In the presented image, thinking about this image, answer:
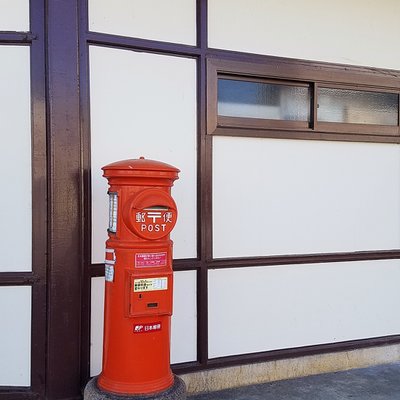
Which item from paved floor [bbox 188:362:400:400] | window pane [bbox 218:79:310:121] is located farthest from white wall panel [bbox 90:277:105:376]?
window pane [bbox 218:79:310:121]

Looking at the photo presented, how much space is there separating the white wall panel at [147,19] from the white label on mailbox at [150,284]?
1.87m

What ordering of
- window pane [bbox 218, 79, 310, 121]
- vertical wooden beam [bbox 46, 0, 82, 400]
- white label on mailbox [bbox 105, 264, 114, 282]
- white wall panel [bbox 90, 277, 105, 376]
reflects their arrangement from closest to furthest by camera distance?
white label on mailbox [bbox 105, 264, 114, 282] < vertical wooden beam [bbox 46, 0, 82, 400] < white wall panel [bbox 90, 277, 105, 376] < window pane [bbox 218, 79, 310, 121]

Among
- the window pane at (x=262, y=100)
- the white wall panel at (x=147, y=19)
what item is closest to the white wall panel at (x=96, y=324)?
the window pane at (x=262, y=100)

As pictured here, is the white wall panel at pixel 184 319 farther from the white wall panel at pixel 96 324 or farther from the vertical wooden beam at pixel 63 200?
the vertical wooden beam at pixel 63 200

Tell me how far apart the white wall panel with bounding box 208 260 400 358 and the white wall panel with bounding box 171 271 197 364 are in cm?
15

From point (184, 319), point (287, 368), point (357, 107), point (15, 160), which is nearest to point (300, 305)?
point (287, 368)

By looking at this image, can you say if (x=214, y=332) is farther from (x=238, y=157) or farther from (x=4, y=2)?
(x=4, y=2)

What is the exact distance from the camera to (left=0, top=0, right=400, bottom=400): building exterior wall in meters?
3.33

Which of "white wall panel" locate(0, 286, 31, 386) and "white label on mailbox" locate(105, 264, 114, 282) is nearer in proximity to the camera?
"white label on mailbox" locate(105, 264, 114, 282)

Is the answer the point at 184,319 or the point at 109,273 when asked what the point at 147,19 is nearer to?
the point at 109,273

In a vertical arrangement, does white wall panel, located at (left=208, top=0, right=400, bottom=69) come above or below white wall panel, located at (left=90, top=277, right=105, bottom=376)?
above

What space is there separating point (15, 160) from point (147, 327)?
1.52 m

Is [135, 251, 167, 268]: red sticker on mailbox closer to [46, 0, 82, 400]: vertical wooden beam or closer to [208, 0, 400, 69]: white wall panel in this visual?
[46, 0, 82, 400]: vertical wooden beam

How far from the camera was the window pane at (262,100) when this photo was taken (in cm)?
395
